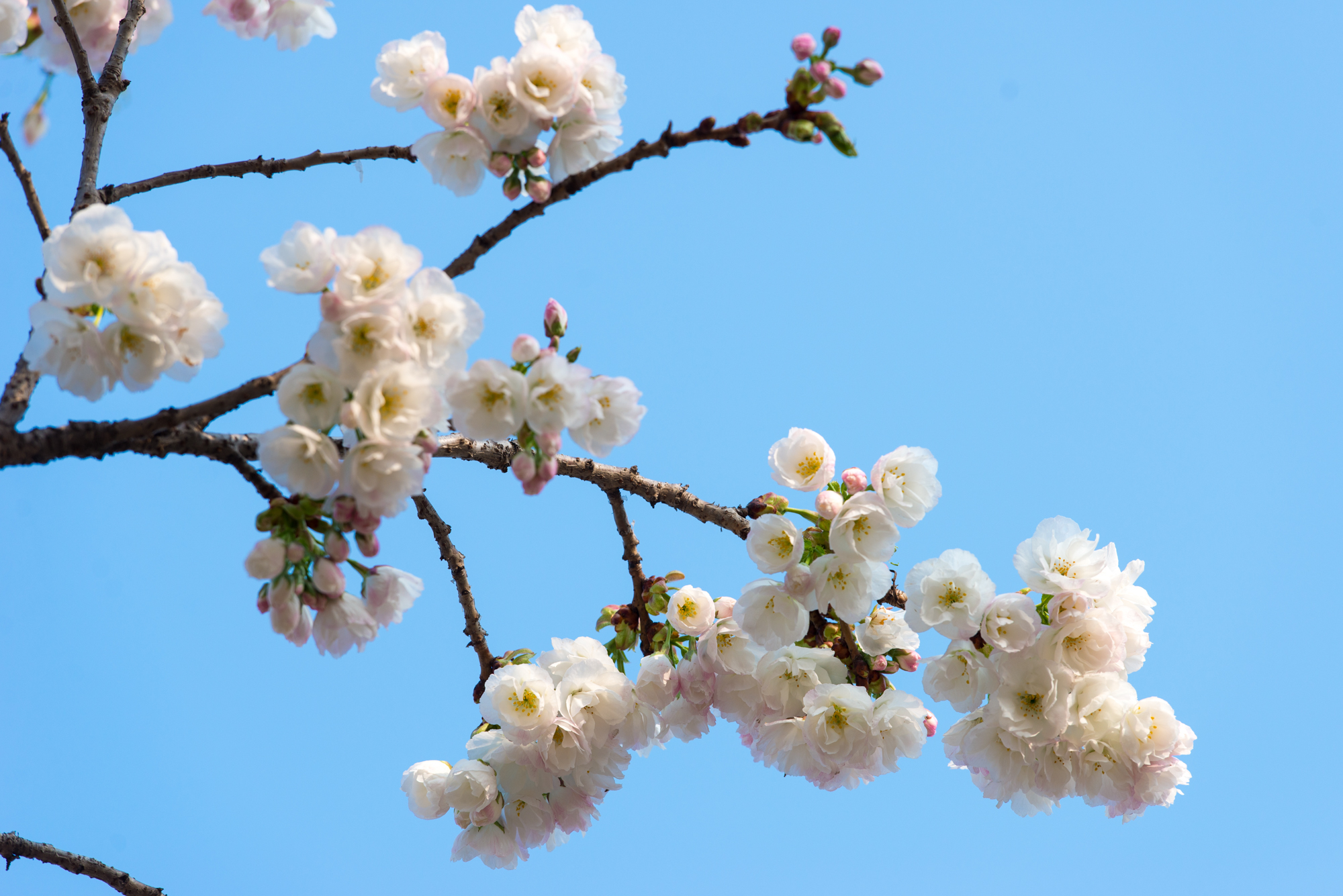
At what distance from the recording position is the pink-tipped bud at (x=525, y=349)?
1.82 meters

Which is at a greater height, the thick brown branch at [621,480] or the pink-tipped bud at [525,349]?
the thick brown branch at [621,480]

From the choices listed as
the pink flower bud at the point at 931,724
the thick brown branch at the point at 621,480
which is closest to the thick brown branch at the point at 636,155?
the thick brown branch at the point at 621,480

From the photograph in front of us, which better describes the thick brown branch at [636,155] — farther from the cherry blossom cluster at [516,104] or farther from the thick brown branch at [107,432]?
the thick brown branch at [107,432]

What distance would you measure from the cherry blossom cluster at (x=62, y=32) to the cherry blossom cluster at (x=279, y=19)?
241 mm

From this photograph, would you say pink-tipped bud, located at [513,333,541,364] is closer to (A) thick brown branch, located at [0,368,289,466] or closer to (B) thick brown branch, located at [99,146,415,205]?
(A) thick brown branch, located at [0,368,289,466]

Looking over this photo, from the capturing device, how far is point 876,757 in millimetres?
2461

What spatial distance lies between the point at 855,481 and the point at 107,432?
164 centimetres

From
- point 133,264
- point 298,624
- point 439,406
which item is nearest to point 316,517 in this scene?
point 298,624

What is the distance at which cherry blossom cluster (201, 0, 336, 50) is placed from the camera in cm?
293

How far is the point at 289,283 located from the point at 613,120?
31.9 inches

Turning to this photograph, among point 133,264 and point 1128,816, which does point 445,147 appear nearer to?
point 133,264

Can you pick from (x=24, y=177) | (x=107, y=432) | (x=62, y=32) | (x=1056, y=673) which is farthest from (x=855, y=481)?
(x=62, y=32)

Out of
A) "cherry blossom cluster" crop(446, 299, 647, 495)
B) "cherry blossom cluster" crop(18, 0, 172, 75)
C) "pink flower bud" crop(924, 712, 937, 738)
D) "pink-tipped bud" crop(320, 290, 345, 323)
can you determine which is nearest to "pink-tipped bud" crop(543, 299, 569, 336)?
"cherry blossom cluster" crop(446, 299, 647, 495)

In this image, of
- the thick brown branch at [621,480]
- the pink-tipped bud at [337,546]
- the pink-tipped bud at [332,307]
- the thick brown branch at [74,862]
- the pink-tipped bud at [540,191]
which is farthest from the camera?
the thick brown branch at [621,480]
